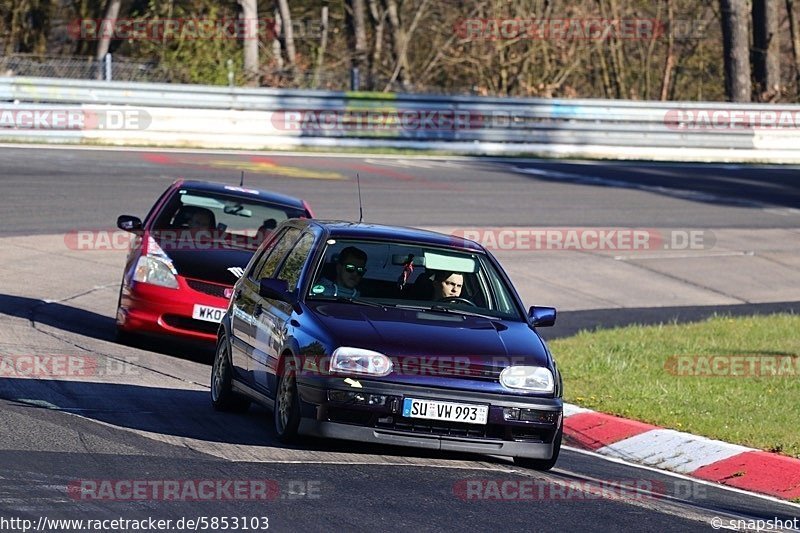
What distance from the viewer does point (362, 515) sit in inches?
259

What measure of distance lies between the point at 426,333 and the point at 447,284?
91 cm

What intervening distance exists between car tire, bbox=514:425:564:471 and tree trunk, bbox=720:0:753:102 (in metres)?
29.8

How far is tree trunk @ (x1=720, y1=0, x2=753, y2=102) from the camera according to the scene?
Result: 36.6m

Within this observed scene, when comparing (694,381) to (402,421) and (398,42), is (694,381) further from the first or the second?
(398,42)

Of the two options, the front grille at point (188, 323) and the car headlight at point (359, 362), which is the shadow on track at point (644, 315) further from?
the car headlight at point (359, 362)

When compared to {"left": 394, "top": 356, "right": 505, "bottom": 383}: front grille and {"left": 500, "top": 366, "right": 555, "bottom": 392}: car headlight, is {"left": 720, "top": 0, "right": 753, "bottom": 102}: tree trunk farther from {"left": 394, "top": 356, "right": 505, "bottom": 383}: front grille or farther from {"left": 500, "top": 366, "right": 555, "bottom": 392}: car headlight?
{"left": 394, "top": 356, "right": 505, "bottom": 383}: front grille

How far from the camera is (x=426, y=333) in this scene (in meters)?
8.08

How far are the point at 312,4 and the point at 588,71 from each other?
944 cm

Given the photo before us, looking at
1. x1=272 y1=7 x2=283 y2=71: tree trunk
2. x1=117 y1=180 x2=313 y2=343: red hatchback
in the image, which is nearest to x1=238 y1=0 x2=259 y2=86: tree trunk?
x1=272 y1=7 x2=283 y2=71: tree trunk

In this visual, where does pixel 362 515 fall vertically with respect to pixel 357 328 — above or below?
below

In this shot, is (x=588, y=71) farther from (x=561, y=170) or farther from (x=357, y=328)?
(x=357, y=328)

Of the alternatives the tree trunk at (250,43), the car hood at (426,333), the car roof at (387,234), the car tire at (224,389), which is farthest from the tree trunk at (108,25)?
the car hood at (426,333)

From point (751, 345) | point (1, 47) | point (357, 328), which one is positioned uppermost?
point (1, 47)

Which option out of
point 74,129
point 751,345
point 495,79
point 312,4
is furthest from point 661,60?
point 751,345
